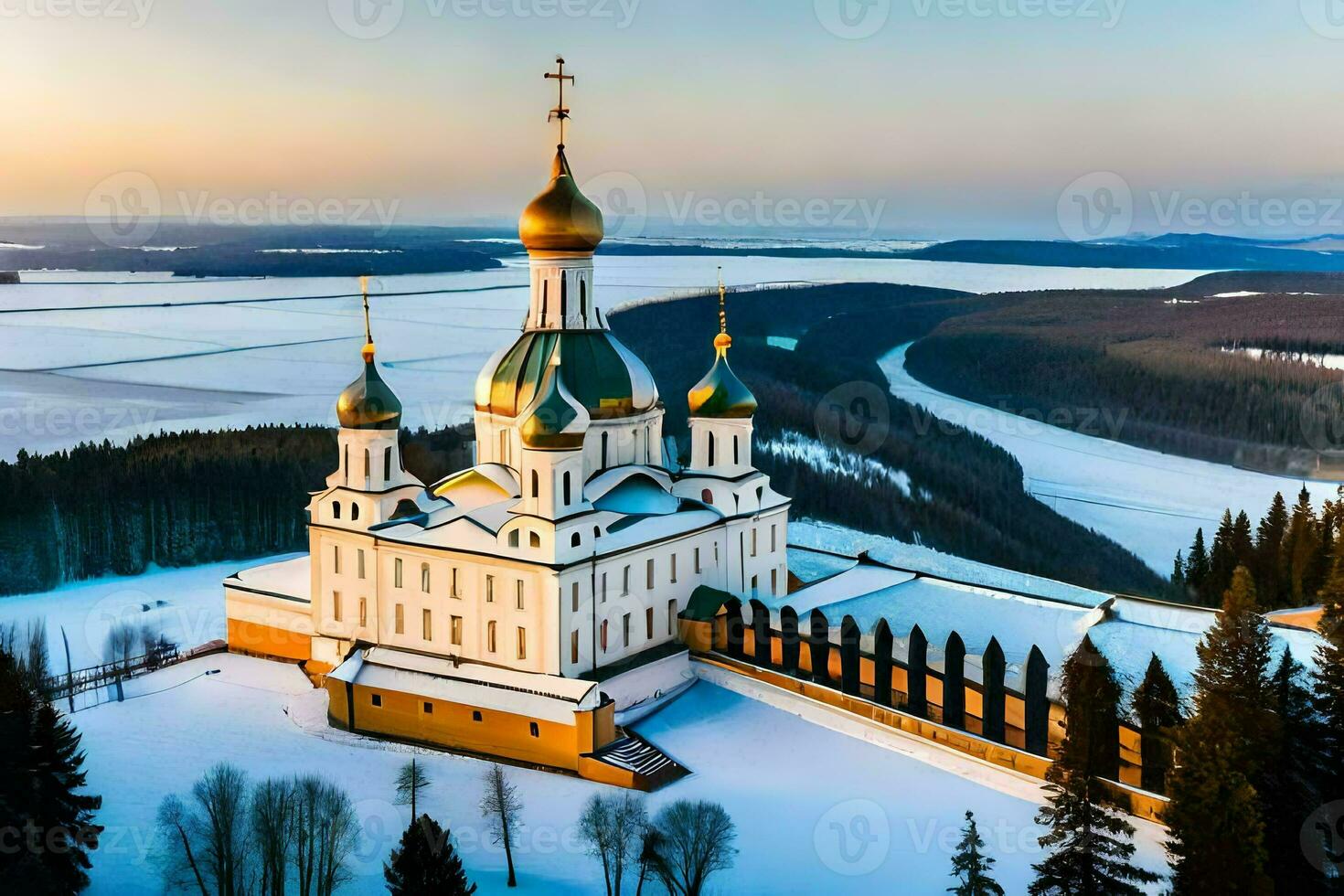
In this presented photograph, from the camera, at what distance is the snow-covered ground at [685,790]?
17.2 m

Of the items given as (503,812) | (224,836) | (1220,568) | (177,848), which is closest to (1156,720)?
(503,812)

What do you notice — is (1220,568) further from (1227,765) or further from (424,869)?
(424,869)

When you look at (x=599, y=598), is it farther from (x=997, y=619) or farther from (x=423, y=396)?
(x=423, y=396)

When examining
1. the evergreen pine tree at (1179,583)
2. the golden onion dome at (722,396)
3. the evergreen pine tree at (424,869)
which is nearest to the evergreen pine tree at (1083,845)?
the evergreen pine tree at (424,869)

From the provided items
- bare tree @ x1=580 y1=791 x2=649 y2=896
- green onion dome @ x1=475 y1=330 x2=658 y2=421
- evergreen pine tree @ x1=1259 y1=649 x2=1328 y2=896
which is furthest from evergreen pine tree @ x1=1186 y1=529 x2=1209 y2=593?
bare tree @ x1=580 y1=791 x2=649 y2=896

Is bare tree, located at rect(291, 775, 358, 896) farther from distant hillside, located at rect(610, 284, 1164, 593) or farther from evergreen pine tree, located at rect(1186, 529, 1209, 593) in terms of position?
distant hillside, located at rect(610, 284, 1164, 593)

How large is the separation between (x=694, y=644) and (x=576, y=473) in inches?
166

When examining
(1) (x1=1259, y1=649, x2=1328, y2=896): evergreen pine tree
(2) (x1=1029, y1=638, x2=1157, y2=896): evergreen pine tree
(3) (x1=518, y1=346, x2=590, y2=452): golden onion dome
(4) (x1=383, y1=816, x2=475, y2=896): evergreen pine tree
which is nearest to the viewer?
(2) (x1=1029, y1=638, x2=1157, y2=896): evergreen pine tree

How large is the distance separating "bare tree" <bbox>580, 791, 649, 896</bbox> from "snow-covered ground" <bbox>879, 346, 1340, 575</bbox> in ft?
92.8

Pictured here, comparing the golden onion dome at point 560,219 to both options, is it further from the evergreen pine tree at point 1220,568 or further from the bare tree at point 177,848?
the evergreen pine tree at point 1220,568

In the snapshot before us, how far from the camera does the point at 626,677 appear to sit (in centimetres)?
2177

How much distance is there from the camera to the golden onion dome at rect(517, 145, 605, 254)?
79.6 feet

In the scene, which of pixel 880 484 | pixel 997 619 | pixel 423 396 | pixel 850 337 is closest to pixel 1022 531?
pixel 880 484

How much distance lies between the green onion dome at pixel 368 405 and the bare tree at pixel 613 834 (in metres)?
8.59
